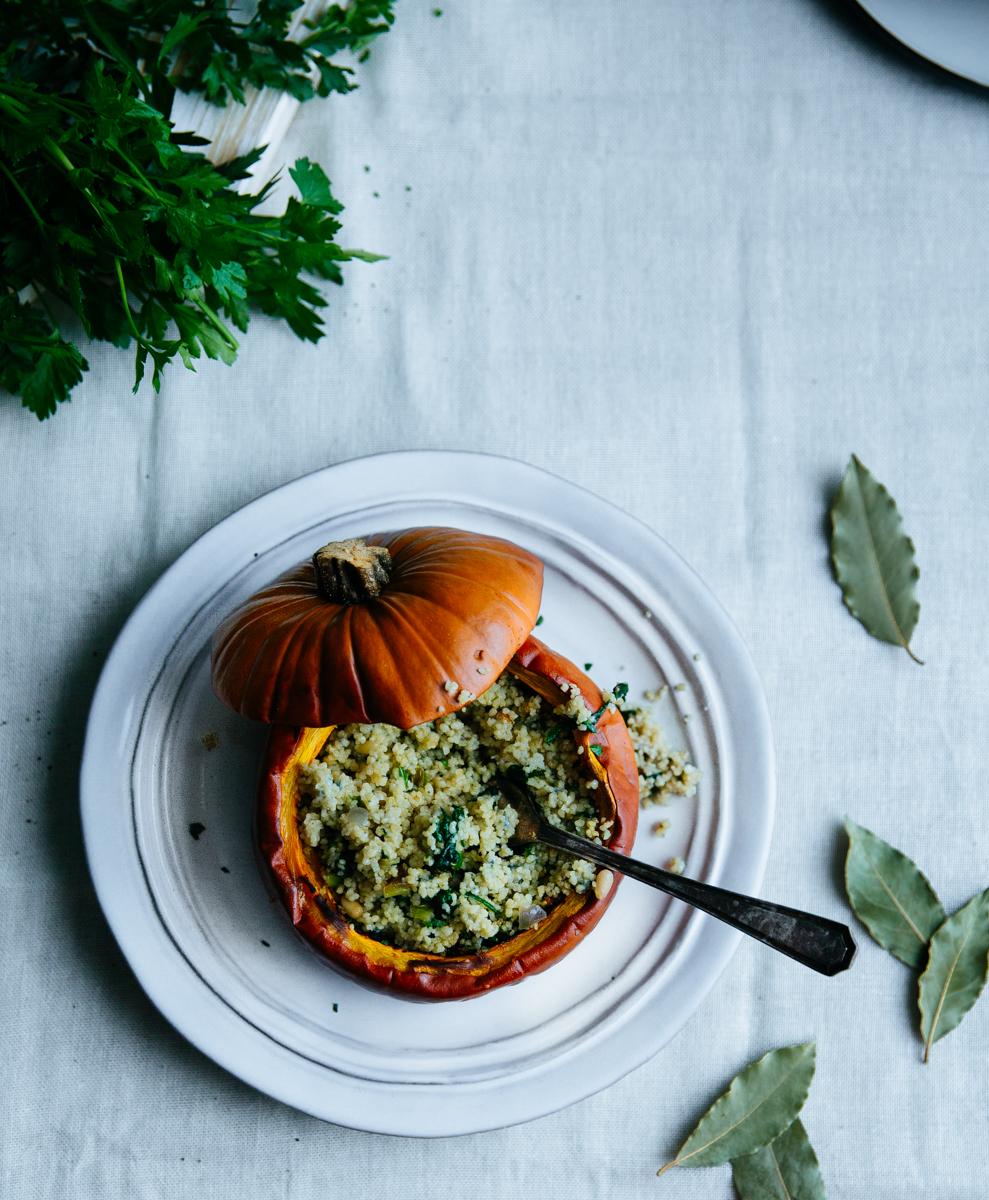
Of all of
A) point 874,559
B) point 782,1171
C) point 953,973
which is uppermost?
point 874,559

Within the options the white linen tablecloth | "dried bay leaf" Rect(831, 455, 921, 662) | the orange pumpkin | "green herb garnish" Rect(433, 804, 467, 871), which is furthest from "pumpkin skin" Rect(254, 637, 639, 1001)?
"dried bay leaf" Rect(831, 455, 921, 662)

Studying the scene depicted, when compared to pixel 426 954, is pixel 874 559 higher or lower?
higher

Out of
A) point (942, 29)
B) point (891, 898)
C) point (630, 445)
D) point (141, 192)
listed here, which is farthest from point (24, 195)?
point (891, 898)

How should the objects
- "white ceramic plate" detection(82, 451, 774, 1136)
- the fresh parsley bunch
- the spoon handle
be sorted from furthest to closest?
"white ceramic plate" detection(82, 451, 774, 1136), the fresh parsley bunch, the spoon handle

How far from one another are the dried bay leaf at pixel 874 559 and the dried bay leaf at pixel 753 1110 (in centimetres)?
64

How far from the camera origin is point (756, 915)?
109 centimetres

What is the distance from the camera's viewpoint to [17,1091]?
53.4 inches

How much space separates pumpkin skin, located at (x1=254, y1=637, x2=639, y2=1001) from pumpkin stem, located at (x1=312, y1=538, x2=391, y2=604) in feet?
0.60

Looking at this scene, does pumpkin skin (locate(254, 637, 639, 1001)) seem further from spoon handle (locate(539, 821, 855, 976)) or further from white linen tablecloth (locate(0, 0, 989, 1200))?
white linen tablecloth (locate(0, 0, 989, 1200))

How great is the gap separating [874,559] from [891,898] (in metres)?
0.51

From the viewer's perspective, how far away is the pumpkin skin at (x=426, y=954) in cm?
115

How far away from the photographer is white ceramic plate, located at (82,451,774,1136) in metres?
1.29

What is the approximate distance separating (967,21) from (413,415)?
1.07 metres

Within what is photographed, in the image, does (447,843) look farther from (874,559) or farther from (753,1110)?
(874,559)
